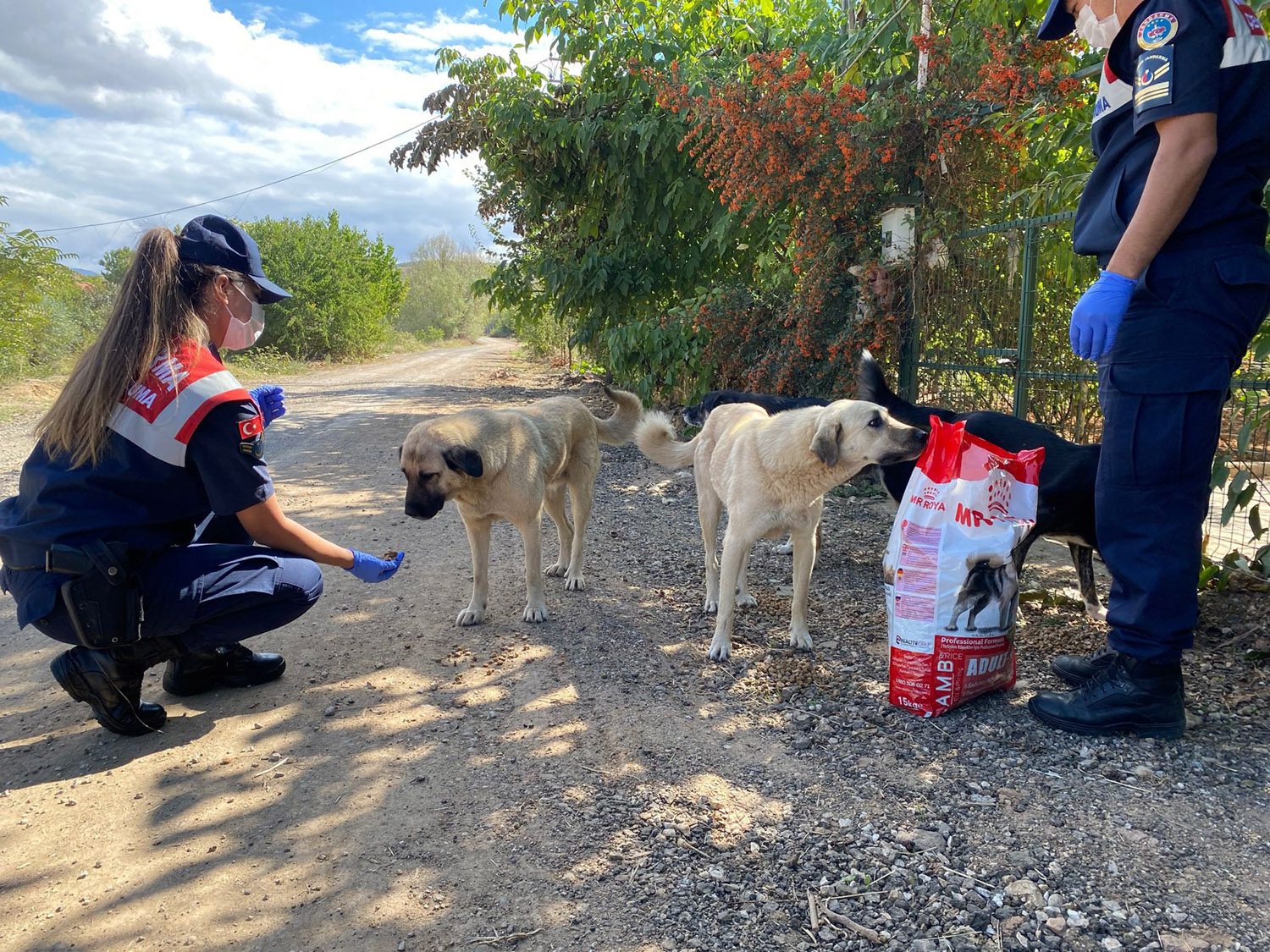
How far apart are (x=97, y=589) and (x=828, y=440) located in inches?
115

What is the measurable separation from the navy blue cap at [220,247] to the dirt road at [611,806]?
1779mm

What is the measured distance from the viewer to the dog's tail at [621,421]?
5.19 metres

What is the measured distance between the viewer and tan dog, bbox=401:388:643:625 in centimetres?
380

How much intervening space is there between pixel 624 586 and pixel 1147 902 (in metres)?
3.15

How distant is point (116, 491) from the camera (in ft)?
8.93

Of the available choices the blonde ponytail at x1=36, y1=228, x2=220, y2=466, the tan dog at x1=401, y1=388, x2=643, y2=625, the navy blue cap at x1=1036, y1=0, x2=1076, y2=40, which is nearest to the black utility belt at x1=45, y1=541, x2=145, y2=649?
the blonde ponytail at x1=36, y1=228, x2=220, y2=466

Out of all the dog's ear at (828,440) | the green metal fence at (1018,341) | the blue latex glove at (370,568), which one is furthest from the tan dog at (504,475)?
the green metal fence at (1018,341)

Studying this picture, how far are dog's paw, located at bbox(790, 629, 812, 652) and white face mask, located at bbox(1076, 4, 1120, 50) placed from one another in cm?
268

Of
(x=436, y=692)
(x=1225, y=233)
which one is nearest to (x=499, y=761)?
(x=436, y=692)

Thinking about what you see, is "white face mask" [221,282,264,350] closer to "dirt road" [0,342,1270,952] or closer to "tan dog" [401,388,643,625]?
"tan dog" [401,388,643,625]

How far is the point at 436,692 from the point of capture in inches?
130

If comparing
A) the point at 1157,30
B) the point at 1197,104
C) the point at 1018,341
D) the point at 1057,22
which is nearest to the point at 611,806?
the point at 1197,104

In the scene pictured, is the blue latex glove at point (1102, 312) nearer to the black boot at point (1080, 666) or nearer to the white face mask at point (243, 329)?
the black boot at point (1080, 666)

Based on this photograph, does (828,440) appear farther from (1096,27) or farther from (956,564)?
(1096,27)
